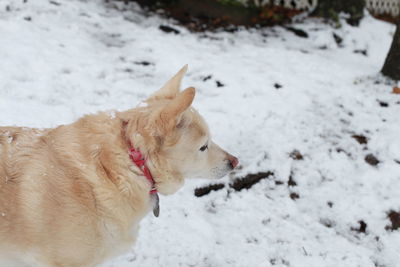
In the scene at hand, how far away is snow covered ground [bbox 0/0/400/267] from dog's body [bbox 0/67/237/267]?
105cm

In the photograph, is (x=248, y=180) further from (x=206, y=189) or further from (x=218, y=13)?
(x=218, y=13)

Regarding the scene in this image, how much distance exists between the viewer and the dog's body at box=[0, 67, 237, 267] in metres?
2.55

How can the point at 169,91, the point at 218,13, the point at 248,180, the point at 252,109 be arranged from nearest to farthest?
the point at 169,91 < the point at 248,180 < the point at 252,109 < the point at 218,13

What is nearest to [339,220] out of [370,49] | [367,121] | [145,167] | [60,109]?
[367,121]

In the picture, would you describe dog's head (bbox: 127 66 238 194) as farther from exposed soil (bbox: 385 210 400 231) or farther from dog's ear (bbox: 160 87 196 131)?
exposed soil (bbox: 385 210 400 231)

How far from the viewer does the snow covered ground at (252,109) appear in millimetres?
3977

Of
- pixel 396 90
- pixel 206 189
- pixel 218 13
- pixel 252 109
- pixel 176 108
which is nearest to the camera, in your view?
pixel 176 108

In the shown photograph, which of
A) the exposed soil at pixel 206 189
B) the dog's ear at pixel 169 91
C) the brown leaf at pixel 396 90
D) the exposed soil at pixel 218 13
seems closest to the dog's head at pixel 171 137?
the dog's ear at pixel 169 91

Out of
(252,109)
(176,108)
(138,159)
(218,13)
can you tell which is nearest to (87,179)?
(138,159)

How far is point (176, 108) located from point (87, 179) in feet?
2.46

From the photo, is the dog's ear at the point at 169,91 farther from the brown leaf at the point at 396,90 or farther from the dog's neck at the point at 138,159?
the brown leaf at the point at 396,90

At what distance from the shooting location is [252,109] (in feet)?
18.5

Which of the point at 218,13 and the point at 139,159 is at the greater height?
the point at 139,159

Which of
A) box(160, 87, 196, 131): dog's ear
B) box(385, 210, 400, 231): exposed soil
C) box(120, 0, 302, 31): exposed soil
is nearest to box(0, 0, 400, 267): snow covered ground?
box(385, 210, 400, 231): exposed soil
